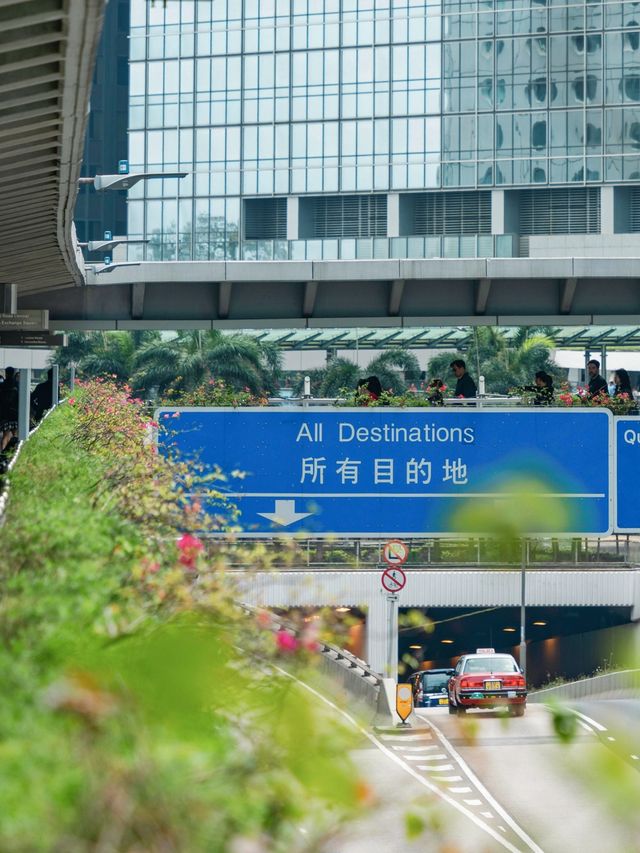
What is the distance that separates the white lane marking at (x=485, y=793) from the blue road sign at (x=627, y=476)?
10343 millimetres

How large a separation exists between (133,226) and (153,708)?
353ft

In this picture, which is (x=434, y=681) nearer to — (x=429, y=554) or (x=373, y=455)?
(x=429, y=554)

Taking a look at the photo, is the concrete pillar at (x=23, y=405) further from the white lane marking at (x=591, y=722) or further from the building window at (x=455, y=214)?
the building window at (x=455, y=214)

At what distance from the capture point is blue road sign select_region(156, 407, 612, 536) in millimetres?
13984

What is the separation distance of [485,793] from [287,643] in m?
25.0

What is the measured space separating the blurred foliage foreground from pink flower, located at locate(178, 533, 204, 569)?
0.88 meters

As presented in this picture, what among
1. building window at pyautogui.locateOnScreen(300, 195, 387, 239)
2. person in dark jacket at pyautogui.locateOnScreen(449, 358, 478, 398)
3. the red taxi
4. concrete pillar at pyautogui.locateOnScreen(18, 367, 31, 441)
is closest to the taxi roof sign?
the red taxi

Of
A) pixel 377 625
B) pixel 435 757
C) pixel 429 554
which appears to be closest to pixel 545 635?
pixel 377 625

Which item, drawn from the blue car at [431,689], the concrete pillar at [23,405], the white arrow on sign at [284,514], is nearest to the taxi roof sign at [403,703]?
the blue car at [431,689]

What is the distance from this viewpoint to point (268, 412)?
14359 mm

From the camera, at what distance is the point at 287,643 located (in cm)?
414

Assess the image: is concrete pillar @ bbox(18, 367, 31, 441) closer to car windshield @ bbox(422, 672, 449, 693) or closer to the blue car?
the blue car

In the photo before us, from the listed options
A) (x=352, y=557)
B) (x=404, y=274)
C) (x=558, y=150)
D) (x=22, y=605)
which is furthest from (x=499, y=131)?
(x=22, y=605)

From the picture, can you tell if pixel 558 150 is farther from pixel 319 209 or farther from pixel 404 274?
pixel 404 274
